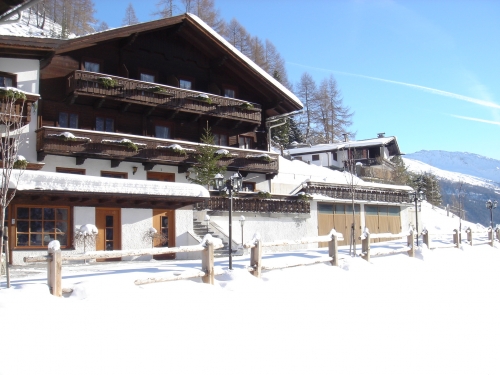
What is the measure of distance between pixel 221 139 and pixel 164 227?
804 cm

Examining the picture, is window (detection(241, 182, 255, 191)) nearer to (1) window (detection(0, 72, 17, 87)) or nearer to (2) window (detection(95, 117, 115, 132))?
(2) window (detection(95, 117, 115, 132))

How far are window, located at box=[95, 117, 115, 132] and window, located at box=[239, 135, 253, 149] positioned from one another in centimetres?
787

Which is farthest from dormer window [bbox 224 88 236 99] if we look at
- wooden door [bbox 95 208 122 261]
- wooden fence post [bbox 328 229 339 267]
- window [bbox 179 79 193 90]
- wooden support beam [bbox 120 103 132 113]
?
wooden fence post [bbox 328 229 339 267]

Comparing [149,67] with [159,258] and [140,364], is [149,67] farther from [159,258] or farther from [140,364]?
[140,364]

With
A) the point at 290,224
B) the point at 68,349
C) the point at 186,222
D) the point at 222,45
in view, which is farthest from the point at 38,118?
the point at 68,349

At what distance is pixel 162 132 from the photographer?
2716 centimetres

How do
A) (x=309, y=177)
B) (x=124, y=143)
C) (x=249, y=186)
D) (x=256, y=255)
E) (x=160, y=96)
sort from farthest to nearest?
(x=309, y=177) → (x=249, y=186) → (x=160, y=96) → (x=124, y=143) → (x=256, y=255)

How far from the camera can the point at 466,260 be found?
22.6 m

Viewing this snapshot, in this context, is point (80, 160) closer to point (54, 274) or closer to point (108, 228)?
point (108, 228)

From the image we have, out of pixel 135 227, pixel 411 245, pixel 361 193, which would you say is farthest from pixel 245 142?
pixel 411 245

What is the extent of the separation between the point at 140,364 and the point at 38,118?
18495 mm

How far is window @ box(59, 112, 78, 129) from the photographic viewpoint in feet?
78.7

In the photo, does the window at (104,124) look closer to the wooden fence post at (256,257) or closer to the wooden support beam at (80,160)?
→ the wooden support beam at (80,160)

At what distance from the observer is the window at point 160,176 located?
83.5 feet
